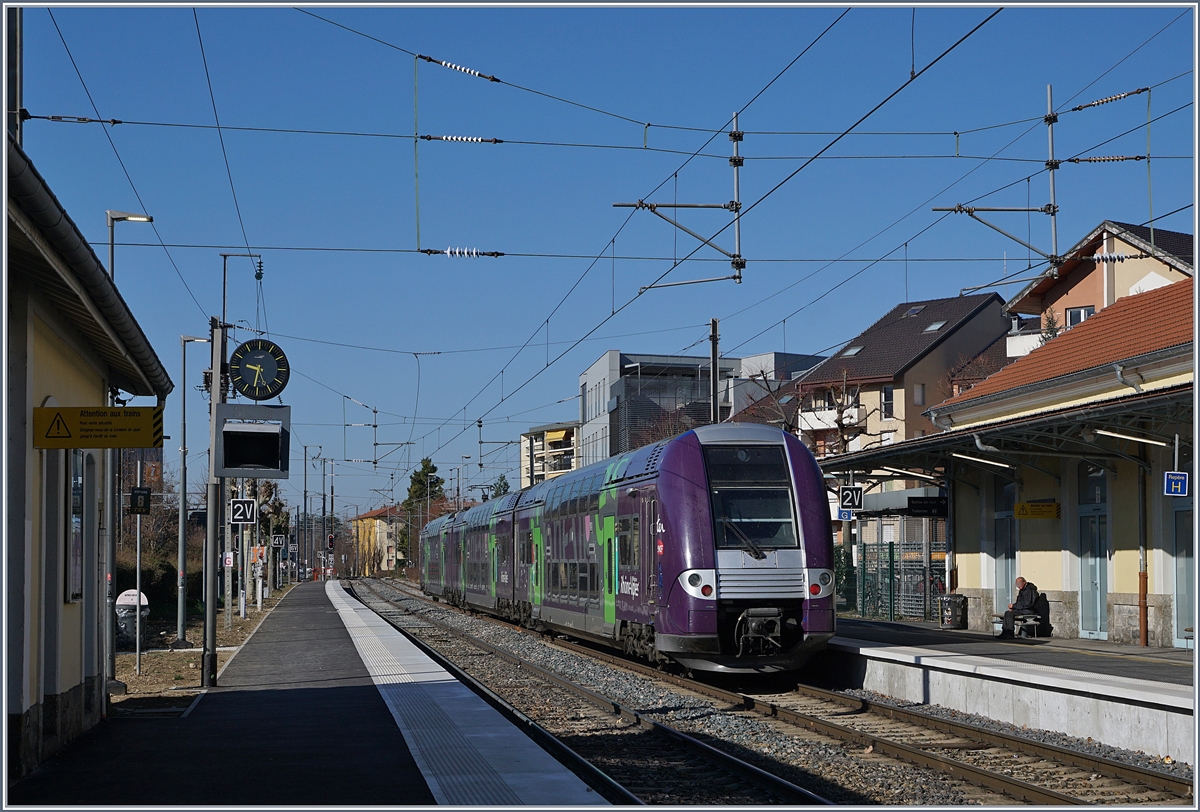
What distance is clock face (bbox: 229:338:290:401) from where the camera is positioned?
1797cm

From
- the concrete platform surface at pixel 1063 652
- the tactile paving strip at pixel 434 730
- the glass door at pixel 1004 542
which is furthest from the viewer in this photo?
the glass door at pixel 1004 542

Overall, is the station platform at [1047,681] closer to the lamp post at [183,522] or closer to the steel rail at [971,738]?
the steel rail at [971,738]

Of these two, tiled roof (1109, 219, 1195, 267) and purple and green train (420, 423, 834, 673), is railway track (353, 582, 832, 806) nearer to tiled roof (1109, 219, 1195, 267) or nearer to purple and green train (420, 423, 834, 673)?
purple and green train (420, 423, 834, 673)

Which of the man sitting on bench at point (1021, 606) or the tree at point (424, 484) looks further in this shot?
the tree at point (424, 484)

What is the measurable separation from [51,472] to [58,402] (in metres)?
0.58

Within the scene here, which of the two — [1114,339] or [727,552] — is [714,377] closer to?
[1114,339]

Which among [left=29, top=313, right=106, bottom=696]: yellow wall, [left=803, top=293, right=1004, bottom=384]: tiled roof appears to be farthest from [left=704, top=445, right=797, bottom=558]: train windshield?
[left=803, top=293, right=1004, bottom=384]: tiled roof

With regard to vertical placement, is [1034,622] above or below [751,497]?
below

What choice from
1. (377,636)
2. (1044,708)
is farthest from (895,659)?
(377,636)

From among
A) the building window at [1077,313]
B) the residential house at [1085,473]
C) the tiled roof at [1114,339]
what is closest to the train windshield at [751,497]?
the residential house at [1085,473]

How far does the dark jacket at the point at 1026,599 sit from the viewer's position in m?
22.5

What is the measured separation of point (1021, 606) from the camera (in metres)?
22.6

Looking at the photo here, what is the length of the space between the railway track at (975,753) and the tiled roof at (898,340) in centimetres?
4217

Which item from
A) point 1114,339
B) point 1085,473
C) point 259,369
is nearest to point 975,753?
point 259,369
